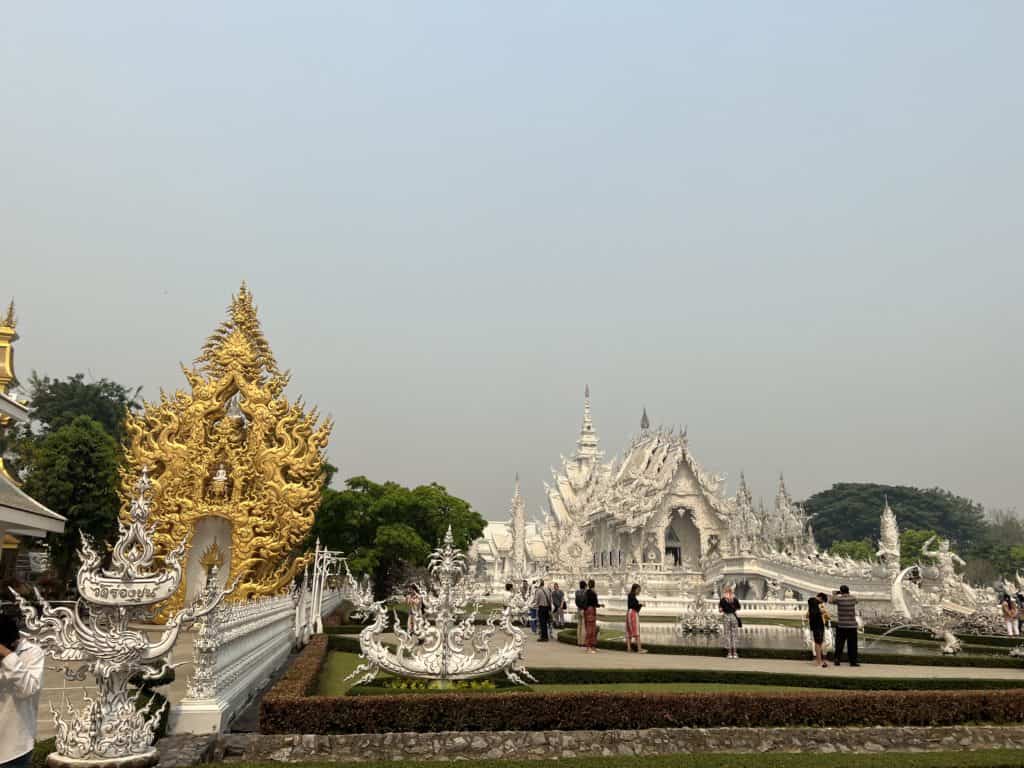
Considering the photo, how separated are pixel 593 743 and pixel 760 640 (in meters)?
12.1

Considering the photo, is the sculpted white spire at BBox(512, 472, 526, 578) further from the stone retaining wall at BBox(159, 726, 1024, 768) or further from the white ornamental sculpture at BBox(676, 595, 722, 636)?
the stone retaining wall at BBox(159, 726, 1024, 768)

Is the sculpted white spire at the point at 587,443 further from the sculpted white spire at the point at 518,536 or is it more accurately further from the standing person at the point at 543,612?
the standing person at the point at 543,612

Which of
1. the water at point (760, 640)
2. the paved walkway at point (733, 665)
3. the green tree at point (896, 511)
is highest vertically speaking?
the green tree at point (896, 511)

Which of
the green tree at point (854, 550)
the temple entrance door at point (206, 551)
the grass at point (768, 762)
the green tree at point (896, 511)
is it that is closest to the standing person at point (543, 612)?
the temple entrance door at point (206, 551)

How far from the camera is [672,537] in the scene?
1630 inches

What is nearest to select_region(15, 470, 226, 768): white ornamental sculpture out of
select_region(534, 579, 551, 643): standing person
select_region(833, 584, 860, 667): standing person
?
select_region(833, 584, 860, 667): standing person

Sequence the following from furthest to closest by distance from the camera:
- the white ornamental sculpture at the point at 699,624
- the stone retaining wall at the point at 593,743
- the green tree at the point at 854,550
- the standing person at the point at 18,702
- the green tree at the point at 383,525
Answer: the green tree at the point at 854,550 → the green tree at the point at 383,525 → the white ornamental sculpture at the point at 699,624 → the stone retaining wall at the point at 593,743 → the standing person at the point at 18,702

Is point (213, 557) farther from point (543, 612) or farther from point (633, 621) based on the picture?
point (633, 621)

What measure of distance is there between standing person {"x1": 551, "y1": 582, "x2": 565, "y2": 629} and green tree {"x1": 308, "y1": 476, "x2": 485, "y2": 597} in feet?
30.3

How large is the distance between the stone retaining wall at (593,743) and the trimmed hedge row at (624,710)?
0.13 metres

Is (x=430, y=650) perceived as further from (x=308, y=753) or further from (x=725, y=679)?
(x=725, y=679)

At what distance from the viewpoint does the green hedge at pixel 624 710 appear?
744 centimetres

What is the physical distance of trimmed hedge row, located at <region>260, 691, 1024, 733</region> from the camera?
7441 mm

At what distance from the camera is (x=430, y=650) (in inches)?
346
